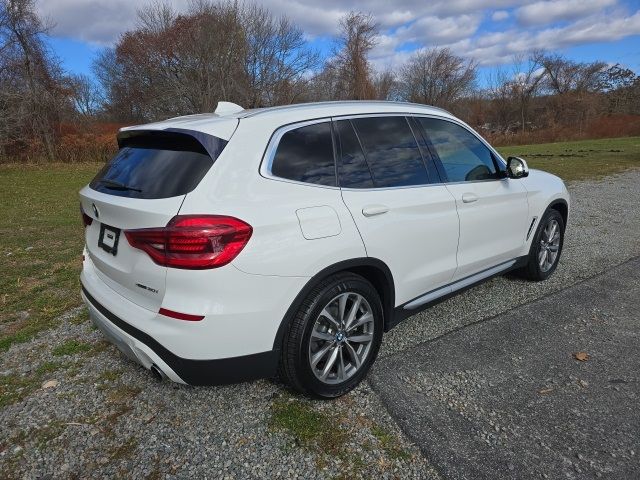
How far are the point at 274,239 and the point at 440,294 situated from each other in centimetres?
160

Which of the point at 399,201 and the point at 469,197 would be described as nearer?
the point at 399,201

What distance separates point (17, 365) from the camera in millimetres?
3270

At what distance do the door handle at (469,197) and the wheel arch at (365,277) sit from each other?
3.16 feet

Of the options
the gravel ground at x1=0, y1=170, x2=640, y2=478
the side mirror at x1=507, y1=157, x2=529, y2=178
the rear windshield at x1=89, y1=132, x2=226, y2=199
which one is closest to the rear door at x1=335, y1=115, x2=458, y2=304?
the gravel ground at x1=0, y1=170, x2=640, y2=478

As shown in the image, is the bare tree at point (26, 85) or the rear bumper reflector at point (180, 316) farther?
the bare tree at point (26, 85)

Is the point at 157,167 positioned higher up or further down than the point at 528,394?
higher up

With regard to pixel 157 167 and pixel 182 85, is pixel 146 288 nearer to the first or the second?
pixel 157 167

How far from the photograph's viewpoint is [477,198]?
3.50 m

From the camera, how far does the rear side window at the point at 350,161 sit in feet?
8.91

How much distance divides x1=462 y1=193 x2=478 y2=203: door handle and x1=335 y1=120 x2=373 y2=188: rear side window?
94 centimetres

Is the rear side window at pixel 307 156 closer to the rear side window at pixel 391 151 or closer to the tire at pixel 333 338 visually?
the rear side window at pixel 391 151

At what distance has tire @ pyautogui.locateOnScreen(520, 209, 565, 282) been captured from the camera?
4.38m

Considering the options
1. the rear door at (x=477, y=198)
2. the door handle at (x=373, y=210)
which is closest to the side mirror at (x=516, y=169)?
the rear door at (x=477, y=198)

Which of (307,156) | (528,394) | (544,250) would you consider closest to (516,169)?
(544,250)
